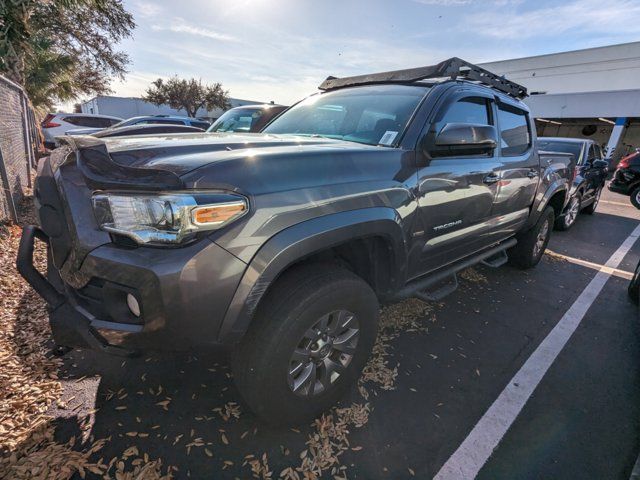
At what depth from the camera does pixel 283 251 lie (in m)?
1.62

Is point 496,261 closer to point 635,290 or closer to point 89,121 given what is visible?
point 635,290

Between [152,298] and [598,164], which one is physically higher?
[152,298]

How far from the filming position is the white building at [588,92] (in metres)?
22.9

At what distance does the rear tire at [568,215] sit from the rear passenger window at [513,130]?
3.98m

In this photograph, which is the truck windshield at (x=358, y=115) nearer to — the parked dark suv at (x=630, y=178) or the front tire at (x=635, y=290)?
the front tire at (x=635, y=290)

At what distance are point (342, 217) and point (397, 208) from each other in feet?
1.56

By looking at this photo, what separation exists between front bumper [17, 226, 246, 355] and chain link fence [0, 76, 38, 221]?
3959mm

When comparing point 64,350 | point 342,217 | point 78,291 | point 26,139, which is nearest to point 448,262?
point 342,217

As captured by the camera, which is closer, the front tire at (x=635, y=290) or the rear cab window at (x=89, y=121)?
the front tire at (x=635, y=290)

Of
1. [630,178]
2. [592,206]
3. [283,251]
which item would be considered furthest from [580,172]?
[283,251]

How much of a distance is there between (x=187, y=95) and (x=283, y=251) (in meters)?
43.6

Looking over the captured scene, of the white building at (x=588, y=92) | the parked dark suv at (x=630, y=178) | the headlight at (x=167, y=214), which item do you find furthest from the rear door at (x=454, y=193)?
the white building at (x=588, y=92)

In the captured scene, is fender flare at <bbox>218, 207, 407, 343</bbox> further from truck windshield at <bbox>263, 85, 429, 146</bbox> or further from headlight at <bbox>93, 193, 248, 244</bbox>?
truck windshield at <bbox>263, 85, 429, 146</bbox>

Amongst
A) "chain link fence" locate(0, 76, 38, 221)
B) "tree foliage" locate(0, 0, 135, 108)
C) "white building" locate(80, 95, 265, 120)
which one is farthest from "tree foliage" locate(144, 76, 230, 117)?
"chain link fence" locate(0, 76, 38, 221)
